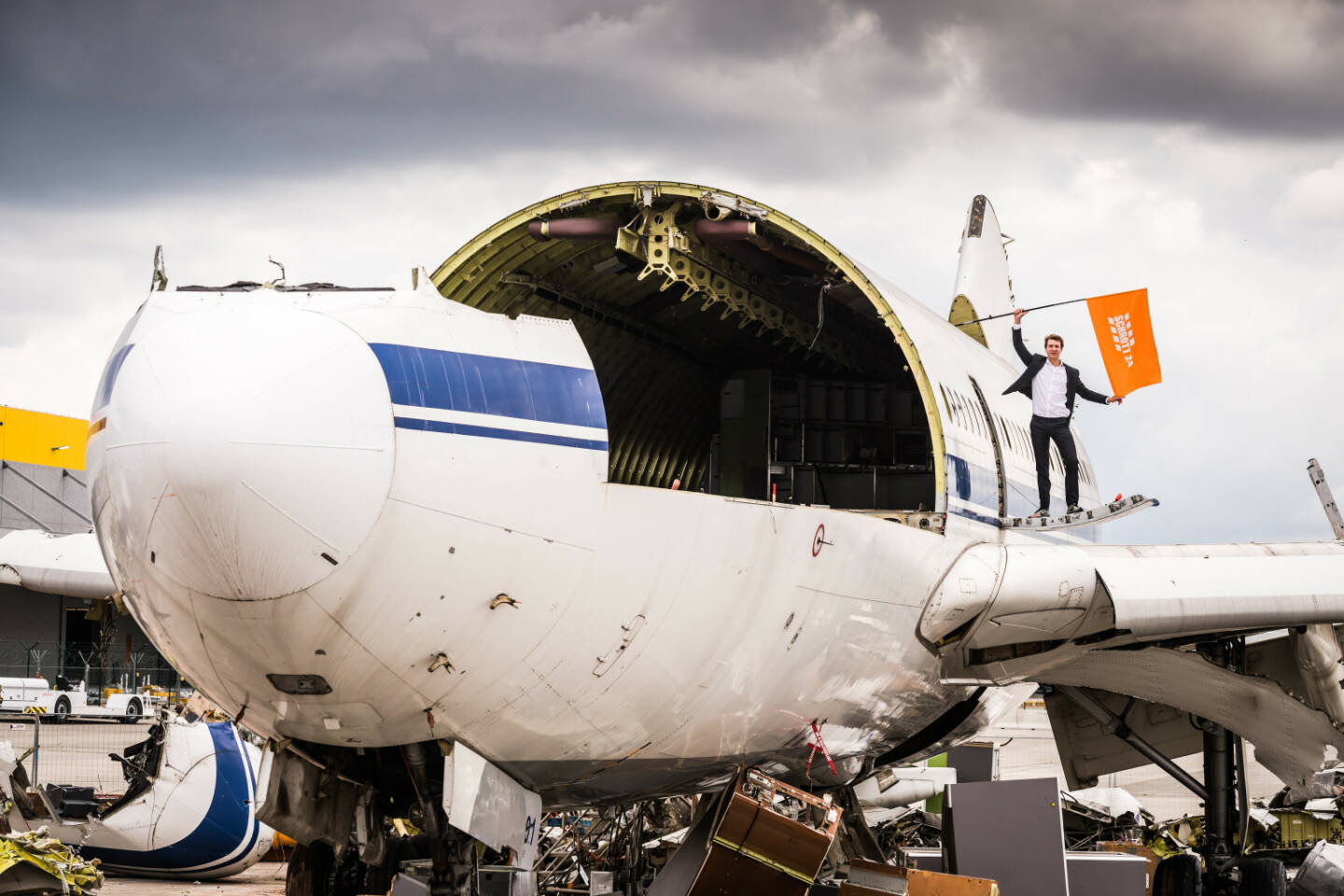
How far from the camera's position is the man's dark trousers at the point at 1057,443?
40.0 ft

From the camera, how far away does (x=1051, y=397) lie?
40.4ft

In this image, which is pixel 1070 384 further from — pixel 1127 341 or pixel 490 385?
pixel 490 385

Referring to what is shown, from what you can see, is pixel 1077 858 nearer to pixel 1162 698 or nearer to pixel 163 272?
pixel 1162 698

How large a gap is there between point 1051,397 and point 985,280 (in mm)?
6938

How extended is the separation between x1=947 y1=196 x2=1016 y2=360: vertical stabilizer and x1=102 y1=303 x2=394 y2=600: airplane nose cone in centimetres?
1148

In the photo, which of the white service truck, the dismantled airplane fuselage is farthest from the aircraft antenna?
the white service truck

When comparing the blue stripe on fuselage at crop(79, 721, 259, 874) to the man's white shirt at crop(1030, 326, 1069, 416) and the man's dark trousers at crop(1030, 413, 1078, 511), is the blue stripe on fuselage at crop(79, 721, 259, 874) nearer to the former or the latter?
the man's dark trousers at crop(1030, 413, 1078, 511)

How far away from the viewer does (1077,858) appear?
476 inches

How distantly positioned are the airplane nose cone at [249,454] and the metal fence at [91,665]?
31.1 metres

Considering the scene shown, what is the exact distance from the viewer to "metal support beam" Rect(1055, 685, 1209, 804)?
12.7m

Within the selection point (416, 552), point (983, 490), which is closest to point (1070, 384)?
point (983, 490)

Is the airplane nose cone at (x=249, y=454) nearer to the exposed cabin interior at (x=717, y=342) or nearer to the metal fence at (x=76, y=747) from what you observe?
the exposed cabin interior at (x=717, y=342)

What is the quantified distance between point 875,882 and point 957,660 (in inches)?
63.5

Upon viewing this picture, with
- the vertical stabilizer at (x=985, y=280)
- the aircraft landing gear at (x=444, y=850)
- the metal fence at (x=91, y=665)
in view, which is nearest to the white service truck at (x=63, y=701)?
the metal fence at (x=91, y=665)
